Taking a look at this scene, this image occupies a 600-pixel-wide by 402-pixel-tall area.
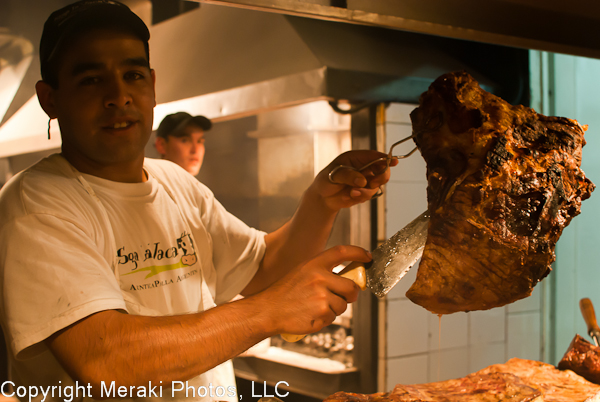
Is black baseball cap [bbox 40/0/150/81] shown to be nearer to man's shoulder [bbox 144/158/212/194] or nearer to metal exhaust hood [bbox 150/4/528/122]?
metal exhaust hood [bbox 150/4/528/122]

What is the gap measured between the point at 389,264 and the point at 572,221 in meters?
1.86

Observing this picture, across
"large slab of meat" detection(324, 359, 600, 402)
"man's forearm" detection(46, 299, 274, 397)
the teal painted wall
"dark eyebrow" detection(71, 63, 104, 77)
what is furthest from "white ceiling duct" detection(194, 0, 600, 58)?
the teal painted wall

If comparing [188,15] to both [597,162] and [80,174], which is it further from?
[597,162]

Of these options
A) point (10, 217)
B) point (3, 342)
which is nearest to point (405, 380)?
point (3, 342)

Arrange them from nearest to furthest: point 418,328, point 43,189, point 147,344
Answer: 1. point 147,344
2. point 43,189
3. point 418,328

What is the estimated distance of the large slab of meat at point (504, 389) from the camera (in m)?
1.13

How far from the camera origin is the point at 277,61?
5.06ft

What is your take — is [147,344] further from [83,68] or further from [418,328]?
[418,328]

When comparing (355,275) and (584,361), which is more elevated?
(355,275)

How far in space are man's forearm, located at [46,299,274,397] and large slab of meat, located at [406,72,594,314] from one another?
0.40 meters

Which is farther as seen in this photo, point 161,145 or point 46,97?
point 161,145

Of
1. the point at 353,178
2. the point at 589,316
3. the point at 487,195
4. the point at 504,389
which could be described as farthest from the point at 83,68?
the point at 589,316

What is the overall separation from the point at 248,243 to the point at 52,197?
60cm

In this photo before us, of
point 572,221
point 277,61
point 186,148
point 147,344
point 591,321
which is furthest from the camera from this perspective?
point 572,221
